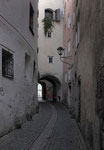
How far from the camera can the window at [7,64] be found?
22.8ft

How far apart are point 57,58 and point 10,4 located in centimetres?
1668

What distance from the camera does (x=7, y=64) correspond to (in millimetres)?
7332

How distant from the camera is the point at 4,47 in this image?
6.73 metres

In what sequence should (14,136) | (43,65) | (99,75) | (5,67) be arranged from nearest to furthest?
(99,75) < (14,136) < (5,67) < (43,65)

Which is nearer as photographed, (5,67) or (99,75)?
(99,75)

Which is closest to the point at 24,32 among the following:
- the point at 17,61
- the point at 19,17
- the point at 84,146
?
the point at 19,17

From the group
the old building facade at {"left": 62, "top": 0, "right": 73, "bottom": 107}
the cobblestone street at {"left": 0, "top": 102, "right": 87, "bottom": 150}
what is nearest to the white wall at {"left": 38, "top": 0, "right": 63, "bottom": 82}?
the old building facade at {"left": 62, "top": 0, "right": 73, "bottom": 107}

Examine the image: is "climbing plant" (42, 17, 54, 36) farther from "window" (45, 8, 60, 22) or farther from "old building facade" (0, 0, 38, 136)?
"old building facade" (0, 0, 38, 136)

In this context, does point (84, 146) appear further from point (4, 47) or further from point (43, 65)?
point (43, 65)

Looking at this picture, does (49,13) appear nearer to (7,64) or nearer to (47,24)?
(47,24)

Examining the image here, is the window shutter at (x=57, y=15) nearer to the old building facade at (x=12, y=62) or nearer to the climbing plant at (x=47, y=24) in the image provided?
the climbing plant at (x=47, y=24)

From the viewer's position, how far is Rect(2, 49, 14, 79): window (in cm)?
694

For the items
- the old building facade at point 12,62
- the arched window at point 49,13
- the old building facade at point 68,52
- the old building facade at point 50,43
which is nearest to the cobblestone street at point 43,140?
the old building facade at point 12,62

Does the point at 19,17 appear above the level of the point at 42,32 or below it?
below
